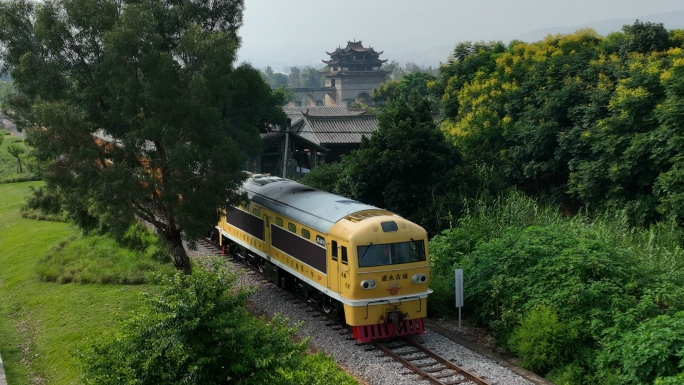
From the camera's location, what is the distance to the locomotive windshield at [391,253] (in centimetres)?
1388

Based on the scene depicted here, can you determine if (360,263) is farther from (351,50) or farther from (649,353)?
(351,50)

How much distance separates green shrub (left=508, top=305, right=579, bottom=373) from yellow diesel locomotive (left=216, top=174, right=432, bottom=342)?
2302mm

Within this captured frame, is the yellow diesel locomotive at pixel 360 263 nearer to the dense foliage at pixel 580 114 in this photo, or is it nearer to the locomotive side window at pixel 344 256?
the locomotive side window at pixel 344 256

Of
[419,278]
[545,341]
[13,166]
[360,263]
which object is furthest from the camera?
[13,166]

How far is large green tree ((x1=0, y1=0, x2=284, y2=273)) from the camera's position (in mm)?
14961

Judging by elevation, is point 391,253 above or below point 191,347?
below

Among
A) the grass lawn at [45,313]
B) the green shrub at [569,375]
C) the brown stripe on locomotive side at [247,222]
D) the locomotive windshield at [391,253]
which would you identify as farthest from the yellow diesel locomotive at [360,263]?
the grass lawn at [45,313]

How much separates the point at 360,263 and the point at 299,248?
2.97 m

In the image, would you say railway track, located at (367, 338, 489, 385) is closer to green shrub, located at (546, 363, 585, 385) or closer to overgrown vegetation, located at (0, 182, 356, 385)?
green shrub, located at (546, 363, 585, 385)

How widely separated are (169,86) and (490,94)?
1737cm

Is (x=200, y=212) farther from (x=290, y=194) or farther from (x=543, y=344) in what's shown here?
(x=543, y=344)

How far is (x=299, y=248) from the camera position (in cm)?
1641

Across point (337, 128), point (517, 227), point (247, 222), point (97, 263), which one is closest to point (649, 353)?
point (517, 227)

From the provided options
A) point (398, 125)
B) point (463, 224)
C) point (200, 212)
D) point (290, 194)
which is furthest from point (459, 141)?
point (200, 212)
